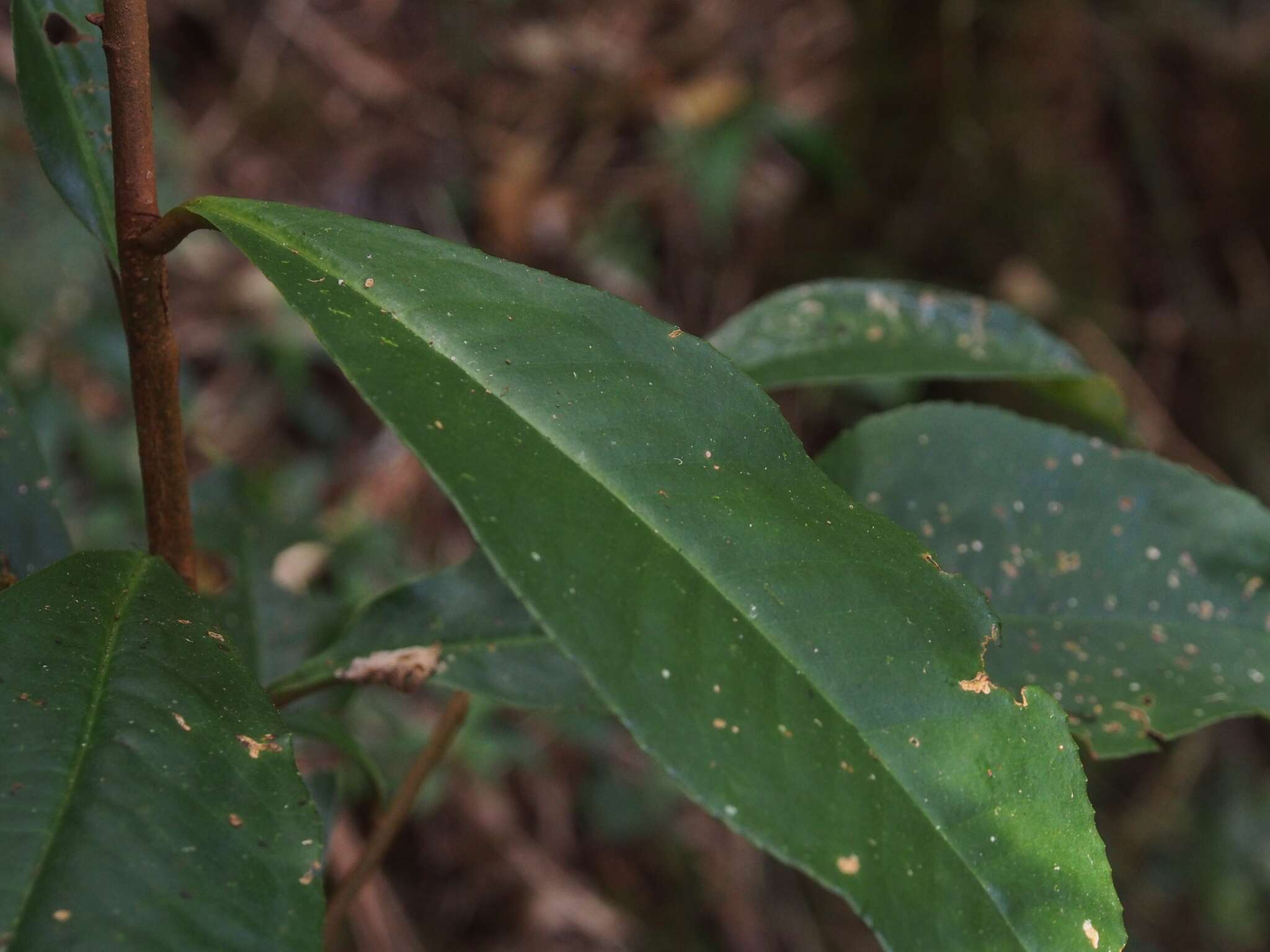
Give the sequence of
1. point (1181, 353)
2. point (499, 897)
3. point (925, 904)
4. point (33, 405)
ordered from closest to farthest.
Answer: point (925, 904) → point (33, 405) → point (499, 897) → point (1181, 353)

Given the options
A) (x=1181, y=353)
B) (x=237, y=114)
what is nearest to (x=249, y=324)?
(x=237, y=114)

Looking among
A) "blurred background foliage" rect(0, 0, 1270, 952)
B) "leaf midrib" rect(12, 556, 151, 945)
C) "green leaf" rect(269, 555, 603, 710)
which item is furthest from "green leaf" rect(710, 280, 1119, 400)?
"blurred background foliage" rect(0, 0, 1270, 952)

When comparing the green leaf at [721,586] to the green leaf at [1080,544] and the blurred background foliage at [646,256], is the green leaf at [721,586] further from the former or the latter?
the blurred background foliage at [646,256]

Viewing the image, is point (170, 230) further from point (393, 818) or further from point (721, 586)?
A: point (393, 818)

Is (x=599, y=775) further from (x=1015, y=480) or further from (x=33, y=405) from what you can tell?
(x=1015, y=480)

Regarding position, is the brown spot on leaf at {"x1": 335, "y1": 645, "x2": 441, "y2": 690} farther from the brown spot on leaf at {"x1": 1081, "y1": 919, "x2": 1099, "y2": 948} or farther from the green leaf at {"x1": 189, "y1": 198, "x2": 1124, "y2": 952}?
the brown spot on leaf at {"x1": 1081, "y1": 919, "x2": 1099, "y2": 948}

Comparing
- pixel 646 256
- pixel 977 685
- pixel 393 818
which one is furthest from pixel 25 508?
pixel 646 256
